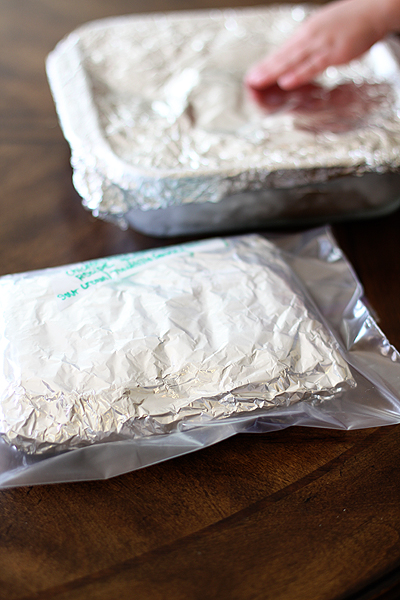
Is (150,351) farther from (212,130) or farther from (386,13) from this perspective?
(386,13)

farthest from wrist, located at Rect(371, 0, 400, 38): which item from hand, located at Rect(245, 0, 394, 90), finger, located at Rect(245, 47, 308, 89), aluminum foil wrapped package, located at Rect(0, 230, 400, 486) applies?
aluminum foil wrapped package, located at Rect(0, 230, 400, 486)

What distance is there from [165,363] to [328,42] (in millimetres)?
557

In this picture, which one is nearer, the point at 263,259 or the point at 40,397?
the point at 40,397

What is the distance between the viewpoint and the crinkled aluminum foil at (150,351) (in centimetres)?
39

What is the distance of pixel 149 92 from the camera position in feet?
2.16

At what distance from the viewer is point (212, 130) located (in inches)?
23.8

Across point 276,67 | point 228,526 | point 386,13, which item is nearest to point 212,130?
point 276,67

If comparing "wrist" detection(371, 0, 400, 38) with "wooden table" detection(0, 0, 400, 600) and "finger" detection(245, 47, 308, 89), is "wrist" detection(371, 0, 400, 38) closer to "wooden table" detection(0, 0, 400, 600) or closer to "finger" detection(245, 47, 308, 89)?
"finger" detection(245, 47, 308, 89)

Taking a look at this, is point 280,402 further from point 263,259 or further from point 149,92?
point 149,92

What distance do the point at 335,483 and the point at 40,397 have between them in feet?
0.92

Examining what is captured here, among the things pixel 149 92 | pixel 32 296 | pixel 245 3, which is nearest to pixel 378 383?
pixel 32 296

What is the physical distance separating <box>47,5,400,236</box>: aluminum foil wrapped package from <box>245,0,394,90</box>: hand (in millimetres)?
24

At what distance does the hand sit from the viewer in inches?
25.8

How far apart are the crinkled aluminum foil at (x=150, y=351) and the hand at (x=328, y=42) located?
1.18 feet
